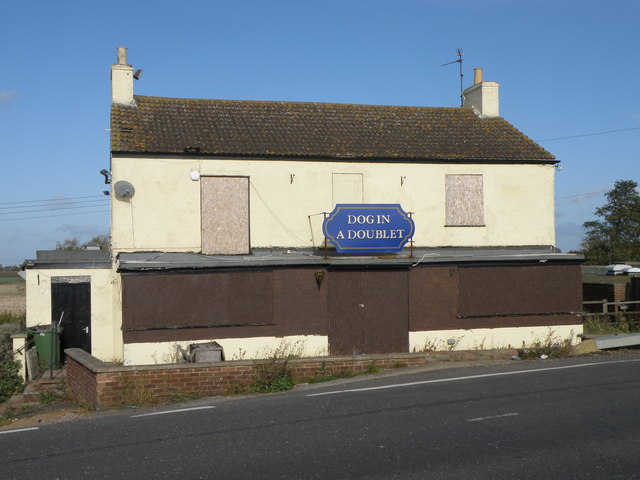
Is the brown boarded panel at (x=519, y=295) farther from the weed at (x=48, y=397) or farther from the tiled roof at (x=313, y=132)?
the weed at (x=48, y=397)

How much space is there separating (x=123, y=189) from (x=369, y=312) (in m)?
7.46

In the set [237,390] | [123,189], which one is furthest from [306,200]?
[237,390]

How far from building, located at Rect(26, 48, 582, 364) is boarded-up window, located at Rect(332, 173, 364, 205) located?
3 centimetres

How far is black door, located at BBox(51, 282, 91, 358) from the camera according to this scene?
1947 centimetres

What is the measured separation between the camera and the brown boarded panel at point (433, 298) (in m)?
20.3

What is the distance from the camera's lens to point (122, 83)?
21.9 metres

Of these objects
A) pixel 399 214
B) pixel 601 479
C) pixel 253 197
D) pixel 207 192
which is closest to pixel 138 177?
pixel 207 192

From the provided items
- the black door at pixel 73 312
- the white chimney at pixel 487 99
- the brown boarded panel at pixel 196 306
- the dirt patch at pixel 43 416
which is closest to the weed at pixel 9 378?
the black door at pixel 73 312

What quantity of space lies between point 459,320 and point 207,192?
8.04 meters

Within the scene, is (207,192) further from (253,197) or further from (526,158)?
(526,158)

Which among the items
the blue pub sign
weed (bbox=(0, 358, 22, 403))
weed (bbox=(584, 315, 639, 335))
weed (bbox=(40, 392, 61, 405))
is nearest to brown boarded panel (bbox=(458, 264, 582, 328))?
weed (bbox=(584, 315, 639, 335))

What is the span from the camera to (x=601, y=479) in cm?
722

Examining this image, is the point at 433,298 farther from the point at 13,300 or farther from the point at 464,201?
the point at 13,300

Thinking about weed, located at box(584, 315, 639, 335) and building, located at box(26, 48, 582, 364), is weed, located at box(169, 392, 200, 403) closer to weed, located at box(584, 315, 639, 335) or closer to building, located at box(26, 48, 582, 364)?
building, located at box(26, 48, 582, 364)
